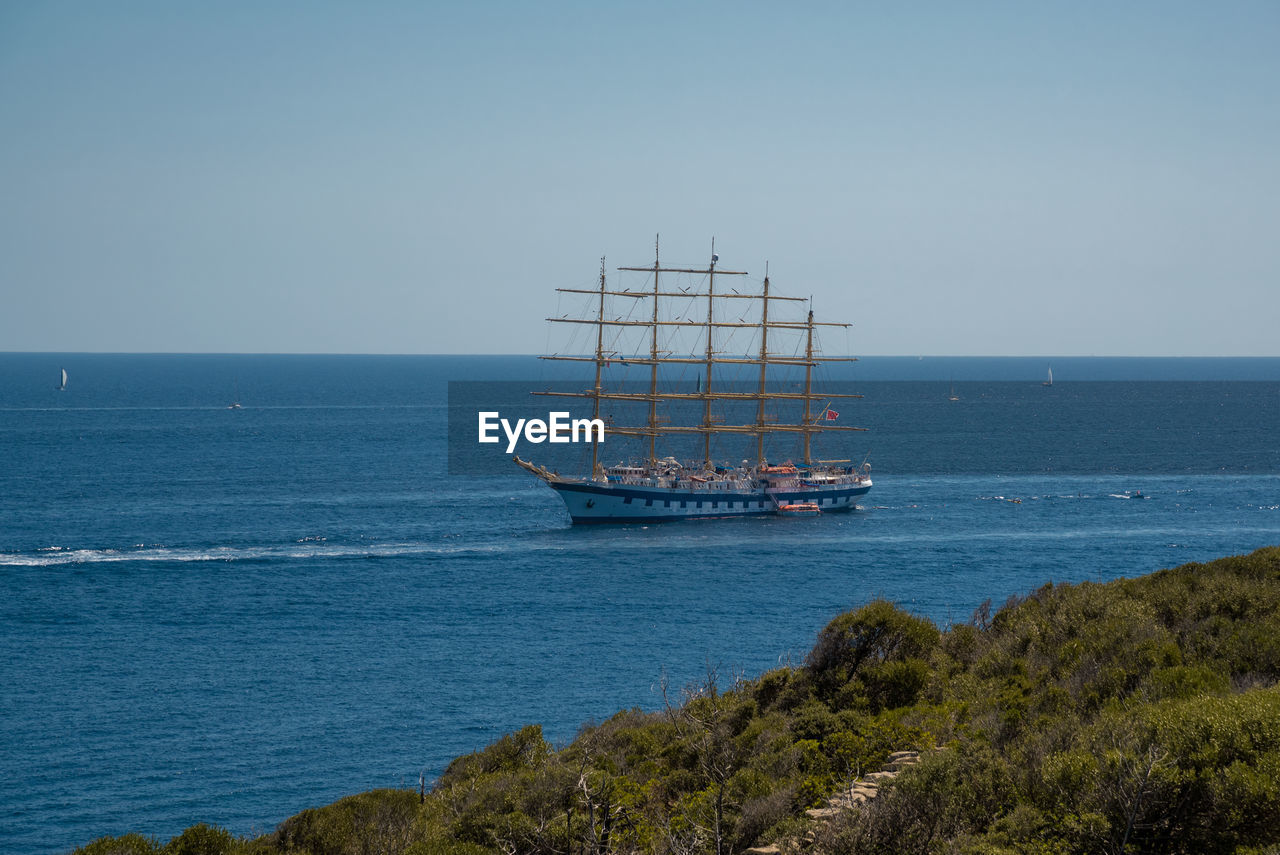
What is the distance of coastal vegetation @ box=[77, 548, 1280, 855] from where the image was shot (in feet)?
34.0

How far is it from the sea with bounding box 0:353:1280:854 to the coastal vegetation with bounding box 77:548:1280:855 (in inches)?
228

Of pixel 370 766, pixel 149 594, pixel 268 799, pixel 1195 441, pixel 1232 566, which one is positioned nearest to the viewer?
pixel 1232 566

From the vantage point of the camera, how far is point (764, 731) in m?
17.4

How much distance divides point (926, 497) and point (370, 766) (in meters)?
55.3

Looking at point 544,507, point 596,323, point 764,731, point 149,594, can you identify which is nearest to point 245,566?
point 149,594

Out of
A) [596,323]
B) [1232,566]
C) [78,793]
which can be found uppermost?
[596,323]

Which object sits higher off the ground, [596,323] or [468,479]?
[596,323]

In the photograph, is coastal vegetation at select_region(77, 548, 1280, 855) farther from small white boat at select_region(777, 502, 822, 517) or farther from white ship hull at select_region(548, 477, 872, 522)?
small white boat at select_region(777, 502, 822, 517)

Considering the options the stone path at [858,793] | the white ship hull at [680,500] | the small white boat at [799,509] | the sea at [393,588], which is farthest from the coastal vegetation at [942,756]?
the small white boat at [799,509]

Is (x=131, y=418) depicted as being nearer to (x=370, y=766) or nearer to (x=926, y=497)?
(x=926, y=497)

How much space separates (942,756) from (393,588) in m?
38.5

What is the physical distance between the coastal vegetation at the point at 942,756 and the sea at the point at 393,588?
5.78 meters

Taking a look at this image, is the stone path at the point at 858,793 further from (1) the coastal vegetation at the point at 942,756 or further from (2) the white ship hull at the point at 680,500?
(2) the white ship hull at the point at 680,500

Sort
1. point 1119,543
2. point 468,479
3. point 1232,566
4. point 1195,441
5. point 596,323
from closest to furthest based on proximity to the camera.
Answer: point 1232,566, point 1119,543, point 596,323, point 468,479, point 1195,441
